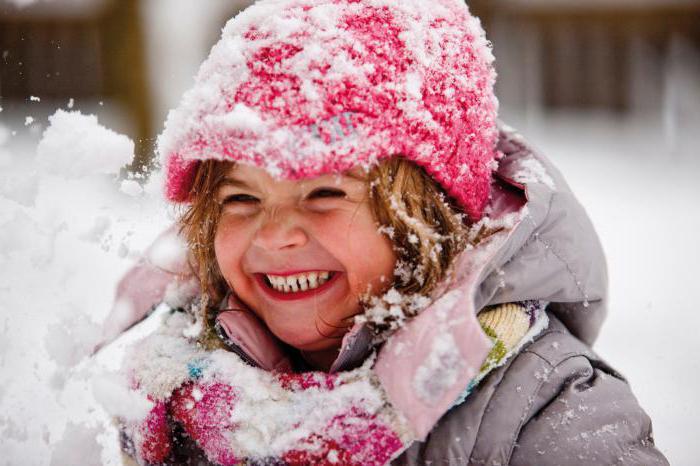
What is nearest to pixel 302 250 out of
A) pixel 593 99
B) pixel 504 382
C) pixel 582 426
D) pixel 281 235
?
pixel 281 235

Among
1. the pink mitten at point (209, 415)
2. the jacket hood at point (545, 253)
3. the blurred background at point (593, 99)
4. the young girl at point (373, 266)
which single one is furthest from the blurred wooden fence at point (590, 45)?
the pink mitten at point (209, 415)

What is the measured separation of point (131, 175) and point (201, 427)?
470 millimetres

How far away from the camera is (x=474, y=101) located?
1.07m

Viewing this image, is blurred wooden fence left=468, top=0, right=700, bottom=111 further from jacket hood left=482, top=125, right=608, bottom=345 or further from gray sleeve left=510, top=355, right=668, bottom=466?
gray sleeve left=510, top=355, right=668, bottom=466

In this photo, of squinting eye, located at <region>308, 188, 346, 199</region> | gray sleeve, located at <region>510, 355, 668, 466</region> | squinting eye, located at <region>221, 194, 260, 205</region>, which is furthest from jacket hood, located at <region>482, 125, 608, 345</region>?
squinting eye, located at <region>221, 194, 260, 205</region>

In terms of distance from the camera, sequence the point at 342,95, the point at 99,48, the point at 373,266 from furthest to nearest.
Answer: the point at 99,48, the point at 373,266, the point at 342,95

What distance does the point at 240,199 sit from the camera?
1.10 meters

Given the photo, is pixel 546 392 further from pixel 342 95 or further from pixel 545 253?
pixel 342 95

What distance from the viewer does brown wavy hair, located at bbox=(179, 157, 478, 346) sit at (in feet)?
3.36

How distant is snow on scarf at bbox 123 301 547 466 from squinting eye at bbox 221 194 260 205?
0.85ft

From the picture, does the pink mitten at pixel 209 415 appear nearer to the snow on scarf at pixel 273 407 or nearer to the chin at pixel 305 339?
the snow on scarf at pixel 273 407

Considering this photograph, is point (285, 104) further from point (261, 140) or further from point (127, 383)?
point (127, 383)

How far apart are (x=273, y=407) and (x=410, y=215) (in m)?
0.37

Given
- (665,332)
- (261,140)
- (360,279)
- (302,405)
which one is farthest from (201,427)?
(665,332)
